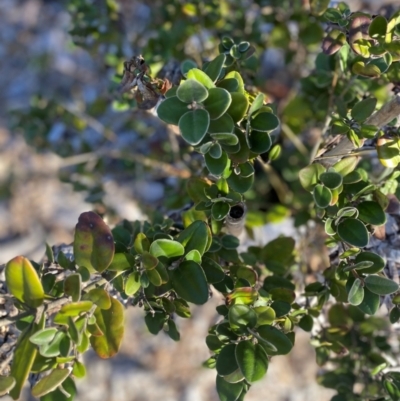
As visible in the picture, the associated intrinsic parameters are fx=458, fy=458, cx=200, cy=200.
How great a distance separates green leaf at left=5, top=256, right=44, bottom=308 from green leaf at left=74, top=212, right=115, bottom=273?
0.10 meters

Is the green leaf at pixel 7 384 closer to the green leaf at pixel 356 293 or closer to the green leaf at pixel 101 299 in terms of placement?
the green leaf at pixel 101 299

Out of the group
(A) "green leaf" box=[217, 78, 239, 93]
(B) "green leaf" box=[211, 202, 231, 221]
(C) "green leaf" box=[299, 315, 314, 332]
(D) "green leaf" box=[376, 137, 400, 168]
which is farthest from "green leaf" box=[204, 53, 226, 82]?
(C) "green leaf" box=[299, 315, 314, 332]

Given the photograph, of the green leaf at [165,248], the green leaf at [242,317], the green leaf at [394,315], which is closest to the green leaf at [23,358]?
the green leaf at [165,248]

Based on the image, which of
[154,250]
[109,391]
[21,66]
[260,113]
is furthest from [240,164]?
[21,66]

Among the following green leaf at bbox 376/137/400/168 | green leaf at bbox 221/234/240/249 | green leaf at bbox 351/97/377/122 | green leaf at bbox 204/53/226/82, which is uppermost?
green leaf at bbox 204/53/226/82

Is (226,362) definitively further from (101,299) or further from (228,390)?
(101,299)

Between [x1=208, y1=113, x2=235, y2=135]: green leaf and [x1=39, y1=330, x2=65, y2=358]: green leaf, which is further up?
[x1=208, y1=113, x2=235, y2=135]: green leaf

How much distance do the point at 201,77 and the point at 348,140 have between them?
0.33 m

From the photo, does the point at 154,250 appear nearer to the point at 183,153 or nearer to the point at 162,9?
the point at 183,153

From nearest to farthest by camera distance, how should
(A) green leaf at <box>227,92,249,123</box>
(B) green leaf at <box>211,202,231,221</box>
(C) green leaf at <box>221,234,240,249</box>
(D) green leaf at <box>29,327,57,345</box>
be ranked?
(D) green leaf at <box>29,327,57,345</box>, (A) green leaf at <box>227,92,249,123</box>, (B) green leaf at <box>211,202,231,221</box>, (C) green leaf at <box>221,234,240,249</box>

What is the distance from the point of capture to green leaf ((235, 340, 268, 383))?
2.42ft

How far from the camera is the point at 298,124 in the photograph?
1703 millimetres

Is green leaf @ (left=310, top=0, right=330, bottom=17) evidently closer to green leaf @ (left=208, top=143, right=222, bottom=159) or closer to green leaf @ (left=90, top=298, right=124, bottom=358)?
green leaf @ (left=208, top=143, right=222, bottom=159)

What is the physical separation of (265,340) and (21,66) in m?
2.31
